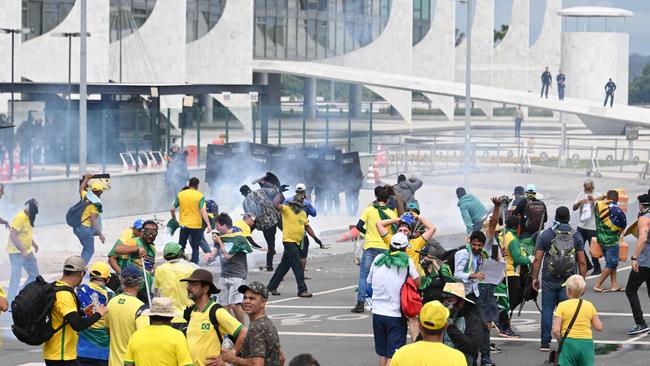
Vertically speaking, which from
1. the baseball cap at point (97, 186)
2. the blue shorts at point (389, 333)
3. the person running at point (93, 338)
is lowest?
the blue shorts at point (389, 333)

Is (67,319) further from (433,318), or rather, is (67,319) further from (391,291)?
(391,291)

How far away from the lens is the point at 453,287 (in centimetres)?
1150

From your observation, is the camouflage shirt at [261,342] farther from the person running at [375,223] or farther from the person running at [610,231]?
the person running at [610,231]

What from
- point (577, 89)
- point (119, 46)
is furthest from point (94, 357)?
point (577, 89)

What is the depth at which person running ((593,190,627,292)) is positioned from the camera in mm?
19750

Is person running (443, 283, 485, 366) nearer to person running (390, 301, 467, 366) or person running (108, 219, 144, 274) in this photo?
person running (390, 301, 467, 366)

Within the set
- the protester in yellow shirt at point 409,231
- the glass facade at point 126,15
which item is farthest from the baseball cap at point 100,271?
the glass facade at point 126,15

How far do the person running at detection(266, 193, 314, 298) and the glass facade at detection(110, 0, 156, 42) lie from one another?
4462cm

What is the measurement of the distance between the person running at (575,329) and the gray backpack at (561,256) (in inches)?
103

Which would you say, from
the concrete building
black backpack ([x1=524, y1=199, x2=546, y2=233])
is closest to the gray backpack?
black backpack ([x1=524, y1=199, x2=546, y2=233])

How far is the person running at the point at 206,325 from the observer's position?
10094 mm

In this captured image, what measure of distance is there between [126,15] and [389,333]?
5291 centimetres

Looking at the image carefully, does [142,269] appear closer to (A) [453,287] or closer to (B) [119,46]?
(A) [453,287]

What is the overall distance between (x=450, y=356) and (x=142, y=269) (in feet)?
18.5
